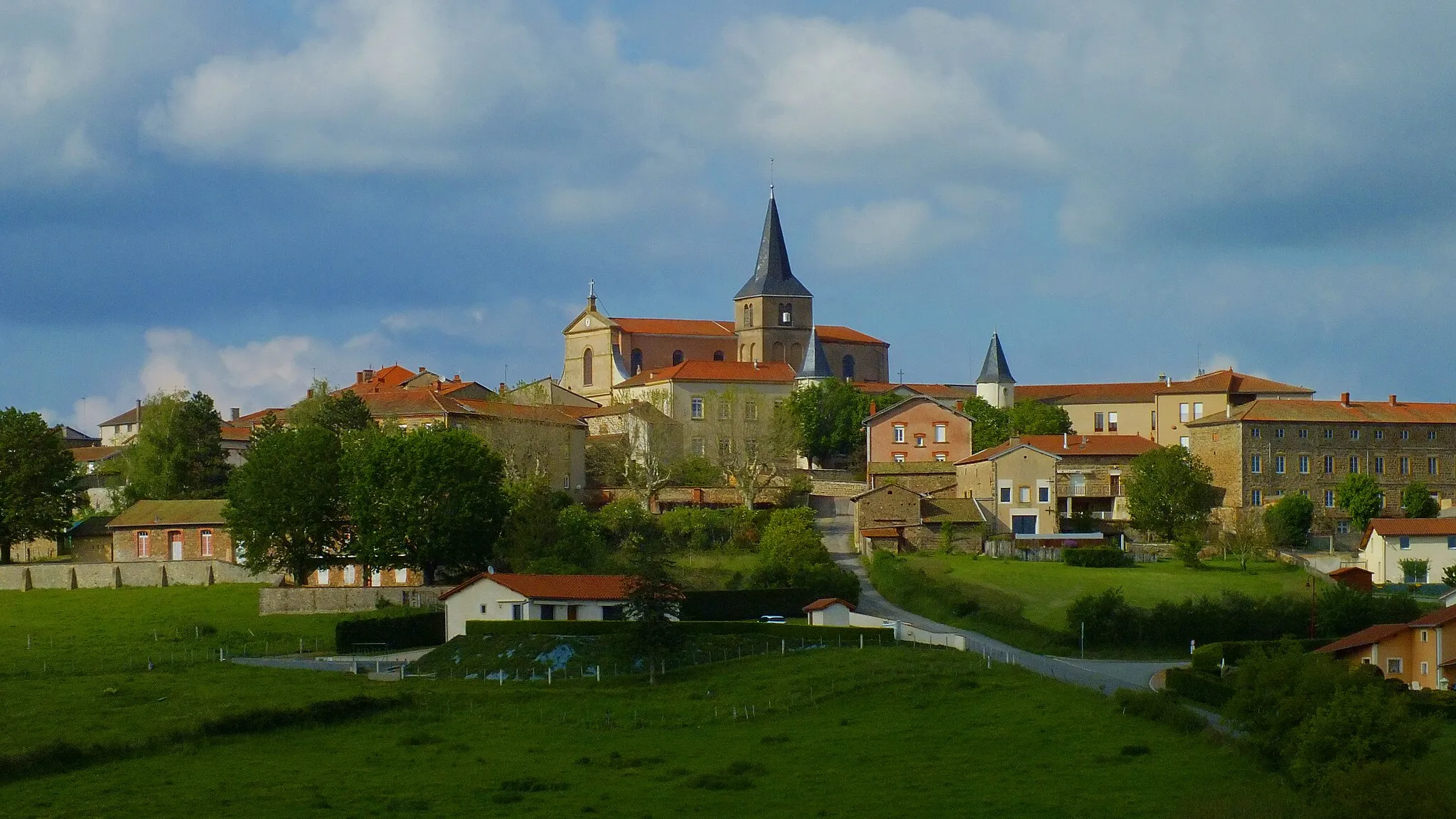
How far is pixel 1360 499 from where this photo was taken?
77188 millimetres

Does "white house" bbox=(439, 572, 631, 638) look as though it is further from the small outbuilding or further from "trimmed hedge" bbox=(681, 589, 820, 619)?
the small outbuilding

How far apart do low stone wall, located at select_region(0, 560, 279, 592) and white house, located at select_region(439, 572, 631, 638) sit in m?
13.9

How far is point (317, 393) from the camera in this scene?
85.1m

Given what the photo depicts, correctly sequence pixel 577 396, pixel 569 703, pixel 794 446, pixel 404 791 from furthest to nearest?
pixel 577 396 → pixel 794 446 → pixel 569 703 → pixel 404 791

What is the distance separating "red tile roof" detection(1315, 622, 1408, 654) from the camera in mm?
49625

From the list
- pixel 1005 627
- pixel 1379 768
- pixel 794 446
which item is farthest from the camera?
pixel 794 446

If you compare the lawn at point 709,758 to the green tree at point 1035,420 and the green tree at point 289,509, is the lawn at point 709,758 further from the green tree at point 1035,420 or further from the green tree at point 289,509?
the green tree at point 1035,420

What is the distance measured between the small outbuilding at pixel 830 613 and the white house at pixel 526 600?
5744mm

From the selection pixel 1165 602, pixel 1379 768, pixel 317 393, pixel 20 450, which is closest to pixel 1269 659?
pixel 1379 768

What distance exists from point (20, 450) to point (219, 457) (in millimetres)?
11539

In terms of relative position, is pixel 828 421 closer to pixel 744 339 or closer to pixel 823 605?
pixel 744 339

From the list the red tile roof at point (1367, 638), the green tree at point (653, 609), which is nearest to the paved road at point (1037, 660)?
the red tile roof at point (1367, 638)

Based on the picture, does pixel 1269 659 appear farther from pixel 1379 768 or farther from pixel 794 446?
pixel 794 446

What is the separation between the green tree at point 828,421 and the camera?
9069 centimetres
